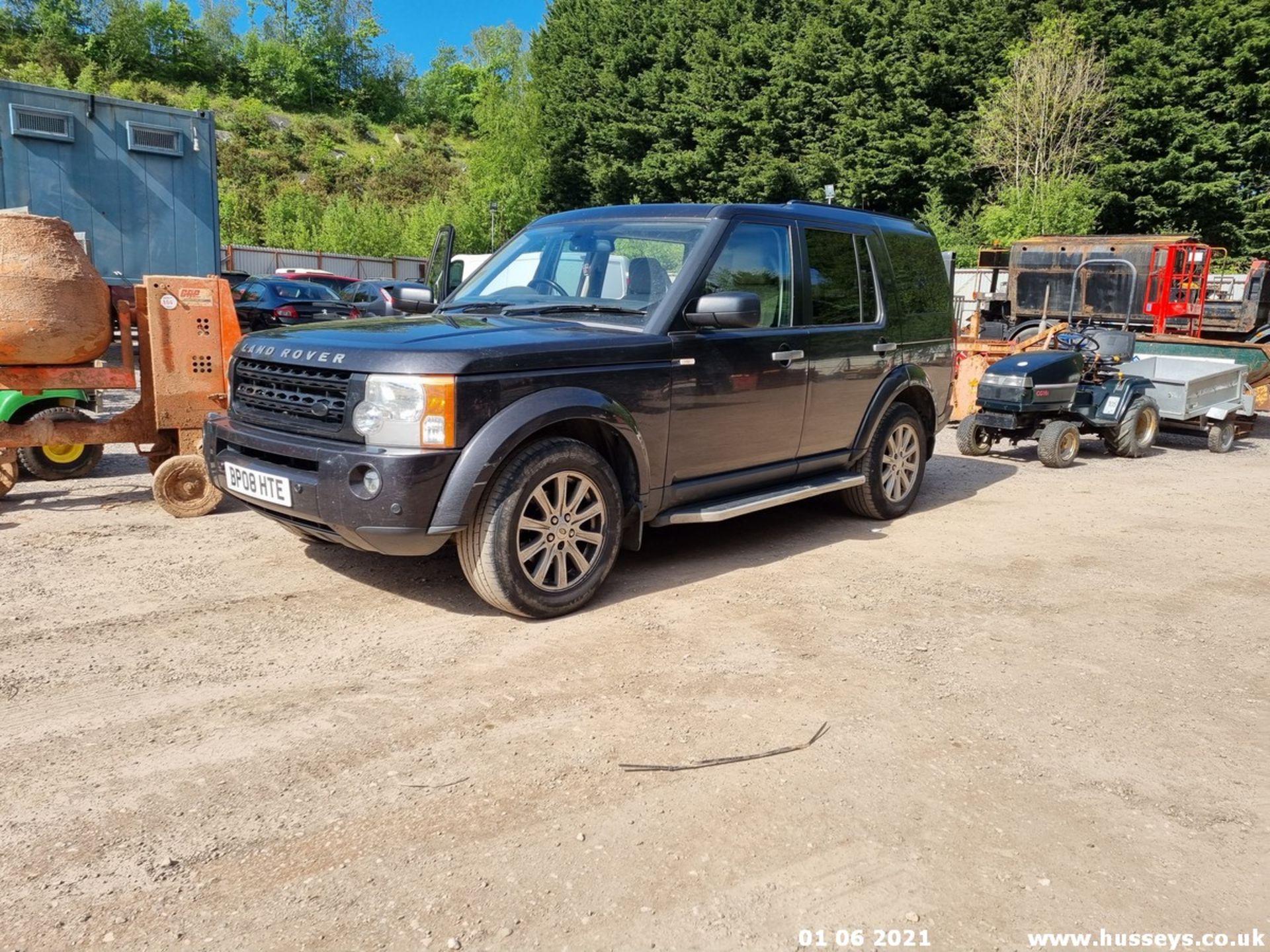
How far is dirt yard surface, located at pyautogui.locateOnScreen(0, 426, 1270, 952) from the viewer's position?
7.79ft

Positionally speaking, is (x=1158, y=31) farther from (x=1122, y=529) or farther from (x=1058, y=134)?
(x=1122, y=529)

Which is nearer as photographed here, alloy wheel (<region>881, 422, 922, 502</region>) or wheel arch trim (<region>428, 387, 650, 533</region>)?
wheel arch trim (<region>428, 387, 650, 533</region>)

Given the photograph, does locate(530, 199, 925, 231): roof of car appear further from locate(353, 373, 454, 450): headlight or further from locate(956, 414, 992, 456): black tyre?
locate(956, 414, 992, 456): black tyre

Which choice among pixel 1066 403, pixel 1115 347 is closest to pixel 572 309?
pixel 1066 403

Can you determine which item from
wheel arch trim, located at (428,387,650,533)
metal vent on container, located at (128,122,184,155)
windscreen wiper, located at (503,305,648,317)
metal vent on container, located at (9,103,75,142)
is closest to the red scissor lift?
windscreen wiper, located at (503,305,648,317)

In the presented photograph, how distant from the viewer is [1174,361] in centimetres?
1130

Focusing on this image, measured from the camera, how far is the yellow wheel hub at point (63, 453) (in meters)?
7.04

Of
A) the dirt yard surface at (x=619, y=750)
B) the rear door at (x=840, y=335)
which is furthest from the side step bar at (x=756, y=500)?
the dirt yard surface at (x=619, y=750)

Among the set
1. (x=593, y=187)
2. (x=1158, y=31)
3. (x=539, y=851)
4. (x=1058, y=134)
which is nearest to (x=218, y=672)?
(x=539, y=851)

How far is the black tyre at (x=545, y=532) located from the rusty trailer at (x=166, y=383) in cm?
283

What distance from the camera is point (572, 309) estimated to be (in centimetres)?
497

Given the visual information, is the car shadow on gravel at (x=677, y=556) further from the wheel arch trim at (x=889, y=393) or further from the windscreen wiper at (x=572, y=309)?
the windscreen wiper at (x=572, y=309)

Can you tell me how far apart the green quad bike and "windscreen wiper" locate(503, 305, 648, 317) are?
10.8 ft

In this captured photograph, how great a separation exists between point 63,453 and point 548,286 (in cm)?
432
